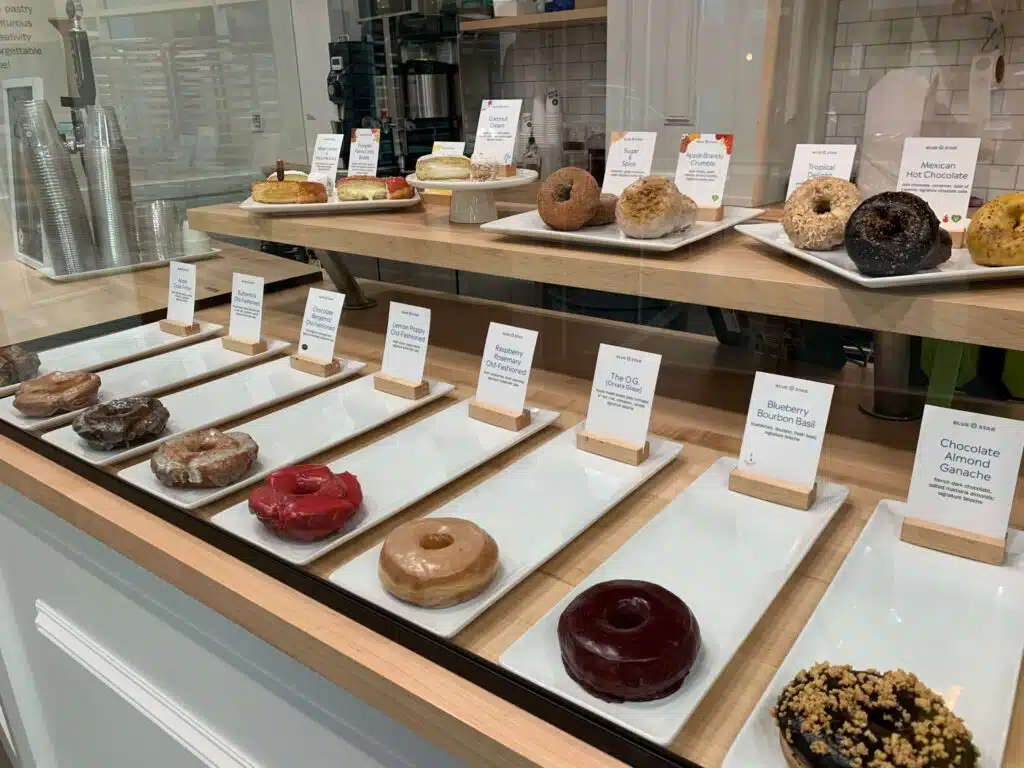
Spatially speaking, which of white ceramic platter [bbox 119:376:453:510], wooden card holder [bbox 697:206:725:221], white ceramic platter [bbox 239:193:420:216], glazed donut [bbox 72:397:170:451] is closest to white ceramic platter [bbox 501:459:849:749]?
wooden card holder [bbox 697:206:725:221]

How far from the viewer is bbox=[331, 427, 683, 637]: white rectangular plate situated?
2.43ft

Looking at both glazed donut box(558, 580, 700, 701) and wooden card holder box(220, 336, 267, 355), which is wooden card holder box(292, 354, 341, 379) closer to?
wooden card holder box(220, 336, 267, 355)

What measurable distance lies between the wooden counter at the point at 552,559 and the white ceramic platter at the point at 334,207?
0.26 meters

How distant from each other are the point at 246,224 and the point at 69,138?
49 cm

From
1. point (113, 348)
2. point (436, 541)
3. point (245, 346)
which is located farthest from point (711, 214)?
point (113, 348)

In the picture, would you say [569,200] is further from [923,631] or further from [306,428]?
[923,631]

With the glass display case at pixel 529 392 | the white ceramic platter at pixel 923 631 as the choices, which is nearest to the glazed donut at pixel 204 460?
the glass display case at pixel 529 392

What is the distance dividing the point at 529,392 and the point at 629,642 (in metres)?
0.66

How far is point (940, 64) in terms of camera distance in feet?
4.23

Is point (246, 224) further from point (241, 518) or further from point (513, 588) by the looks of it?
point (513, 588)

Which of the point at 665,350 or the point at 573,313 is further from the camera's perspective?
the point at 573,313

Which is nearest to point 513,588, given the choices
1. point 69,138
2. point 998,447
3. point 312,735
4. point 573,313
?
point 312,735

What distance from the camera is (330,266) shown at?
1.76 metres

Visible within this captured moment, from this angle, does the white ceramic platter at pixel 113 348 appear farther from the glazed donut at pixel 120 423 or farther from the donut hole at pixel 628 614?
the donut hole at pixel 628 614
